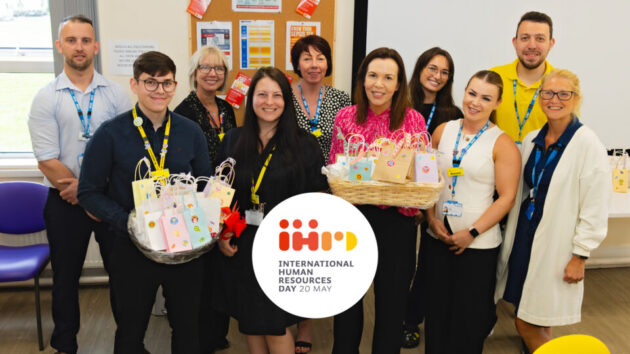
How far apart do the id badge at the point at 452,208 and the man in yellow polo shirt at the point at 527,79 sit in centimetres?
72

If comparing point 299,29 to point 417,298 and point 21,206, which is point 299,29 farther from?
point 21,206

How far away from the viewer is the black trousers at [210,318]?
2287 mm

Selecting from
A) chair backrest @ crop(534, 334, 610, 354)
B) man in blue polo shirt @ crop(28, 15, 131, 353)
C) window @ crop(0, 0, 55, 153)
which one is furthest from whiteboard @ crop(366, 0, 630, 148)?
chair backrest @ crop(534, 334, 610, 354)

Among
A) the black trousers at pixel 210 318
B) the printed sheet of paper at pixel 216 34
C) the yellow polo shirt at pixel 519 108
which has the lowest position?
the black trousers at pixel 210 318

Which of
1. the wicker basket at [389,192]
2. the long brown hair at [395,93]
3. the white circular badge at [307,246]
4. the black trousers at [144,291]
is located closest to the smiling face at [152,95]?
the black trousers at [144,291]

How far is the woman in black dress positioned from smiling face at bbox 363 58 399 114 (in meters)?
0.39

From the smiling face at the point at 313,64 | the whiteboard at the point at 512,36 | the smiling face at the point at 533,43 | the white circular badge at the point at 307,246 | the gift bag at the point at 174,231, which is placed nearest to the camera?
the gift bag at the point at 174,231

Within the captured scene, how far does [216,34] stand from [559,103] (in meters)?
2.40

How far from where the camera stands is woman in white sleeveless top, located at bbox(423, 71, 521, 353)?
2270mm

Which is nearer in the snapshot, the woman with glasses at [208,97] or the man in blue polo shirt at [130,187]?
the man in blue polo shirt at [130,187]

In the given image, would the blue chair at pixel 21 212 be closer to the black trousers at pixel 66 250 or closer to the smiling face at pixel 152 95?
the black trousers at pixel 66 250

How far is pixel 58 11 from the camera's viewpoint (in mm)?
3270

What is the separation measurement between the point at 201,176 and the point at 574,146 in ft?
5.63

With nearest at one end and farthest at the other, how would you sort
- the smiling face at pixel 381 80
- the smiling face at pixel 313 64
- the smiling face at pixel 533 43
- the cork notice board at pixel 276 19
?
the smiling face at pixel 381 80, the smiling face at pixel 533 43, the smiling face at pixel 313 64, the cork notice board at pixel 276 19
